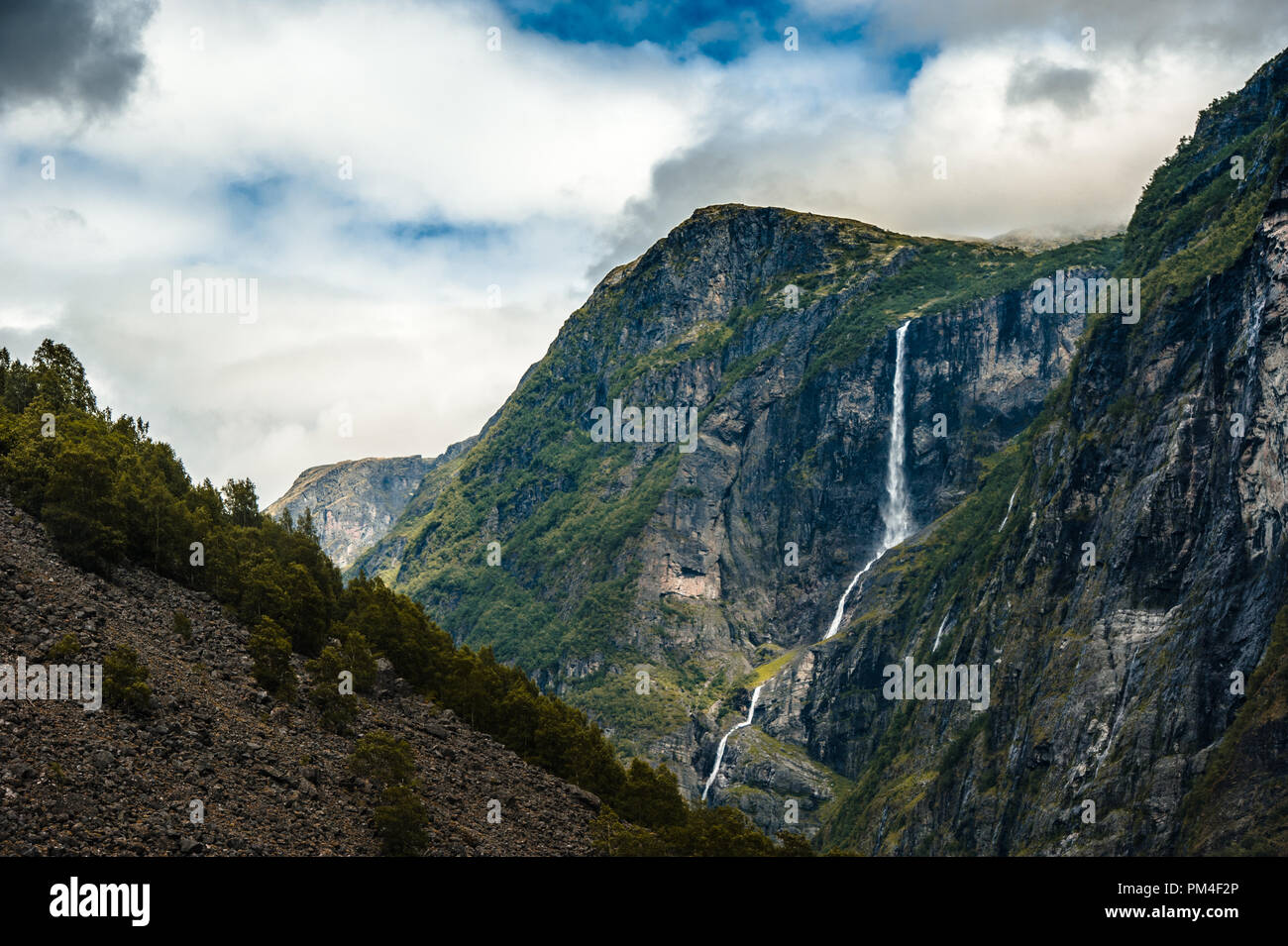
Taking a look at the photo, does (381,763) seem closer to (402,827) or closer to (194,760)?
(402,827)

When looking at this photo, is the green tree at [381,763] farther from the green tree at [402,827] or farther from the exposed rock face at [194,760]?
the green tree at [402,827]

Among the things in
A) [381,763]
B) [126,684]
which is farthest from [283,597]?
[126,684]

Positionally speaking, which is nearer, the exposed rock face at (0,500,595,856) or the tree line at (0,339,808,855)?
the exposed rock face at (0,500,595,856)

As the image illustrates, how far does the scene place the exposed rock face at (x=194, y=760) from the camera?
5922cm

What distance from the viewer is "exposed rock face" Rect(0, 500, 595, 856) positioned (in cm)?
5922

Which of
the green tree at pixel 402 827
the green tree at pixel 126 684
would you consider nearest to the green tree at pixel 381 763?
the green tree at pixel 402 827

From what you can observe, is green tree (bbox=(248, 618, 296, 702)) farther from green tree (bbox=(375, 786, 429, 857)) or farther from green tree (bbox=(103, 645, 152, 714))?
green tree (bbox=(375, 786, 429, 857))

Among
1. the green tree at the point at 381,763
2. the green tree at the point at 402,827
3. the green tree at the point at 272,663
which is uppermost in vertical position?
the green tree at the point at 272,663

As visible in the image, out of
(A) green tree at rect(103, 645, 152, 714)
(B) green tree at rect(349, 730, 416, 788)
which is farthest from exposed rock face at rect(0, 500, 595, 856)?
(B) green tree at rect(349, 730, 416, 788)

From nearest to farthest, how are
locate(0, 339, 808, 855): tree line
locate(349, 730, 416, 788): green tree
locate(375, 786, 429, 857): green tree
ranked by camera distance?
1. locate(375, 786, 429, 857): green tree
2. locate(349, 730, 416, 788): green tree
3. locate(0, 339, 808, 855): tree line

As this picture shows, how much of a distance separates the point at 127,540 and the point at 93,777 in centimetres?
4654
